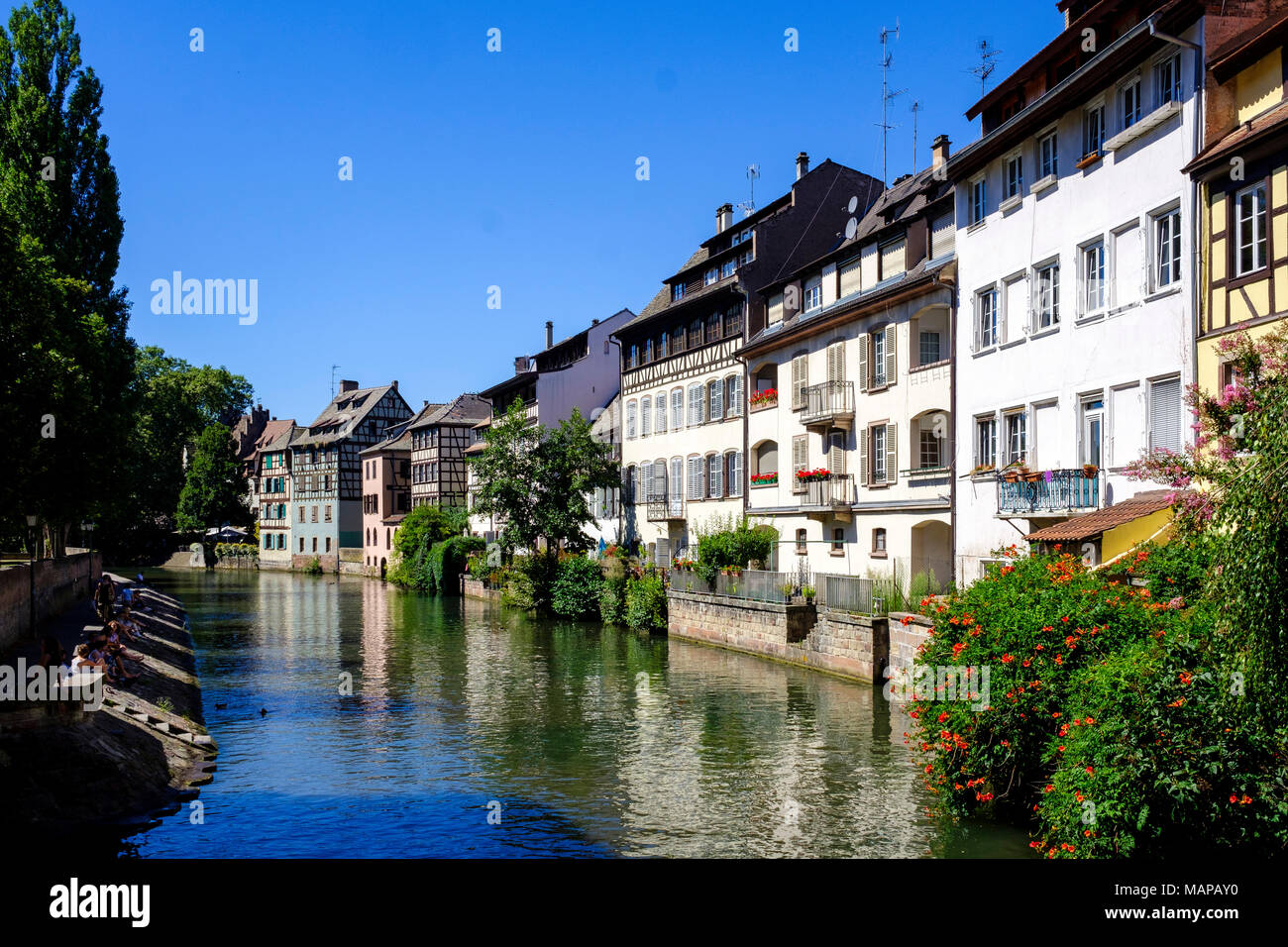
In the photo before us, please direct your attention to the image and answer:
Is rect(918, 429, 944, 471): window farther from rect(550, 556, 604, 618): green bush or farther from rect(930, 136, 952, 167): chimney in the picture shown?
rect(550, 556, 604, 618): green bush

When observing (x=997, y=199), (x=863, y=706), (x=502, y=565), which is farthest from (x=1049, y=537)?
(x=502, y=565)

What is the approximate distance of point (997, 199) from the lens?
23078 mm

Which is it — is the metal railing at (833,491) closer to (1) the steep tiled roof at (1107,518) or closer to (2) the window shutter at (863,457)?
(2) the window shutter at (863,457)

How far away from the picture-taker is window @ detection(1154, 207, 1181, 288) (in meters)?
17.4

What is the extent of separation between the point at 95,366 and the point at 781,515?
2044cm

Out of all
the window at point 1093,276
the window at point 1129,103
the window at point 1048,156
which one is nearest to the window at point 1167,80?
the window at point 1129,103

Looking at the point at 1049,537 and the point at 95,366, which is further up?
the point at 95,366

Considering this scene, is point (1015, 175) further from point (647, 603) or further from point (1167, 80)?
point (647, 603)

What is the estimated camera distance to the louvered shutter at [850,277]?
30.3 metres

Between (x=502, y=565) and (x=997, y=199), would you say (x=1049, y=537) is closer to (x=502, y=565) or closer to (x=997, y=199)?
(x=997, y=199)

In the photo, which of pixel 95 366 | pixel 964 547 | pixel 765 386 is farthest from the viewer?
pixel 765 386

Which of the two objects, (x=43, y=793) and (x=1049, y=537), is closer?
(x=43, y=793)

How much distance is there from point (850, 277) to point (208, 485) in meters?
77.2

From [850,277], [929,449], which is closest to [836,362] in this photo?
[850,277]
